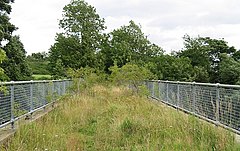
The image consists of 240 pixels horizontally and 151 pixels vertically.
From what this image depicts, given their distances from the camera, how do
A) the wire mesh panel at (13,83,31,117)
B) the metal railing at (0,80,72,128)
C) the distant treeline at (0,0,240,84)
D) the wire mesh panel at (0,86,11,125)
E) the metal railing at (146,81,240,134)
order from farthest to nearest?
the distant treeline at (0,0,240,84)
the wire mesh panel at (13,83,31,117)
the metal railing at (0,80,72,128)
the wire mesh panel at (0,86,11,125)
the metal railing at (146,81,240,134)

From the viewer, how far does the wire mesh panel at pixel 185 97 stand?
10.5 metres

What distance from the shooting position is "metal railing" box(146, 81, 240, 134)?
6638mm

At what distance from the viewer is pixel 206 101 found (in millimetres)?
8766

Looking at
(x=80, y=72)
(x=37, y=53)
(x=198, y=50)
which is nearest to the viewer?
(x=80, y=72)

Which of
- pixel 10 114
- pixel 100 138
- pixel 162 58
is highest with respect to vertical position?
pixel 162 58

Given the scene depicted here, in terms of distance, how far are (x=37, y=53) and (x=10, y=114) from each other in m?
82.9

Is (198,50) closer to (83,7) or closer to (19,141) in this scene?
(83,7)

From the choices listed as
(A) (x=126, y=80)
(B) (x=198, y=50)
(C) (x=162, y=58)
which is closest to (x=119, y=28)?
(B) (x=198, y=50)

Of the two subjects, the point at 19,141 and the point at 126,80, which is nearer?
the point at 19,141

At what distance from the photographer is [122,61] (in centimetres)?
4741

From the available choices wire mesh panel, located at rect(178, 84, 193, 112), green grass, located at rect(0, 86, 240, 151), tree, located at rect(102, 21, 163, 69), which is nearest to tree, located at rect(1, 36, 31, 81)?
tree, located at rect(102, 21, 163, 69)

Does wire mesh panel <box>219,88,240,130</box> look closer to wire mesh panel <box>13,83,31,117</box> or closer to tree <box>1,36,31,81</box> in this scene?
Answer: wire mesh panel <box>13,83,31,117</box>

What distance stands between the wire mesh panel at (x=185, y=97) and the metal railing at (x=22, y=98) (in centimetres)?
439

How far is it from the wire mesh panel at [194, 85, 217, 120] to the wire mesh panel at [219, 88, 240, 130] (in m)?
0.33
